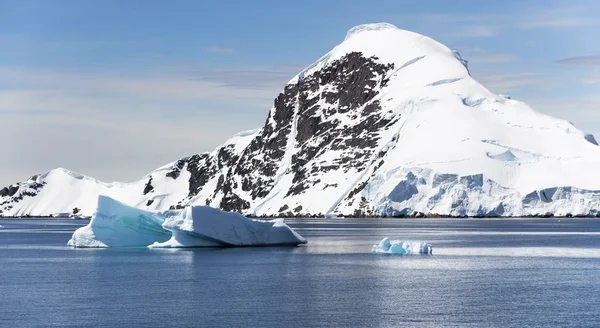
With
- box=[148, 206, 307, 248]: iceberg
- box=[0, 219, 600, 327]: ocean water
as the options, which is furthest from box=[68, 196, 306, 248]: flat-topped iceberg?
box=[0, 219, 600, 327]: ocean water

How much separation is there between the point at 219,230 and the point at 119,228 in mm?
8509

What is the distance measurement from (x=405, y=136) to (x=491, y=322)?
165 metres

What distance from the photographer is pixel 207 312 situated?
34.8 m

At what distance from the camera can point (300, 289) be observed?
42.4 metres

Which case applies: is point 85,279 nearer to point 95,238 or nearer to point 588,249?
point 95,238

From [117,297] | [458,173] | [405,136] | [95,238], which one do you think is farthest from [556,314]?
[405,136]

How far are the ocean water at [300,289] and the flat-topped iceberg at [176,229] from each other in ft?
7.49

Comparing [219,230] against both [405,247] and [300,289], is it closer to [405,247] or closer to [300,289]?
[405,247]

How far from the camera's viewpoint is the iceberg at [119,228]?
67375mm

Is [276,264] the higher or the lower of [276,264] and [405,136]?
the lower

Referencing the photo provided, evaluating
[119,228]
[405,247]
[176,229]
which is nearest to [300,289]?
[405,247]

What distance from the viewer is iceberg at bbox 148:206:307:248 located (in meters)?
65.4

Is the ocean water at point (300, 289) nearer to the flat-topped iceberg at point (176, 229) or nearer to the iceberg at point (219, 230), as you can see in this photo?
the iceberg at point (219, 230)

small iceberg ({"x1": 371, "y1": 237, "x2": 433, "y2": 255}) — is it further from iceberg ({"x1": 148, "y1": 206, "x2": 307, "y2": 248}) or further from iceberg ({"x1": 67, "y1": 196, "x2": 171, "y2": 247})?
iceberg ({"x1": 67, "y1": 196, "x2": 171, "y2": 247})
